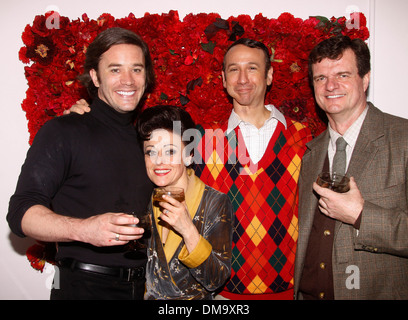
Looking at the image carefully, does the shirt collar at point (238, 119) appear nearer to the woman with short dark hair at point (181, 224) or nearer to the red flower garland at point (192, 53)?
the red flower garland at point (192, 53)

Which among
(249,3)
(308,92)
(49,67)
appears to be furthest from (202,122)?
(49,67)

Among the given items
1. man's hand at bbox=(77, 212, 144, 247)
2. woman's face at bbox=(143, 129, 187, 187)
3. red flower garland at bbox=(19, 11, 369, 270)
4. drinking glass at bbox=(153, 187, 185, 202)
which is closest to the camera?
man's hand at bbox=(77, 212, 144, 247)

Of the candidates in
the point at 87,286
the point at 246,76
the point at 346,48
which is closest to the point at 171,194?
the point at 87,286

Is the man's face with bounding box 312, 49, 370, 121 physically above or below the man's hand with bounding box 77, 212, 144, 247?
above

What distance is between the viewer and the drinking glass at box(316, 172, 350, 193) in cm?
180

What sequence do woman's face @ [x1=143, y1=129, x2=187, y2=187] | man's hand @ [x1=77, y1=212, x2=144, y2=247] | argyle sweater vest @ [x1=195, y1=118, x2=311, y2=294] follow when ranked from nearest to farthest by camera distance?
man's hand @ [x1=77, y1=212, x2=144, y2=247]
woman's face @ [x1=143, y1=129, x2=187, y2=187]
argyle sweater vest @ [x1=195, y1=118, x2=311, y2=294]

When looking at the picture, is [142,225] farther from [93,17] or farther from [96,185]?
[93,17]

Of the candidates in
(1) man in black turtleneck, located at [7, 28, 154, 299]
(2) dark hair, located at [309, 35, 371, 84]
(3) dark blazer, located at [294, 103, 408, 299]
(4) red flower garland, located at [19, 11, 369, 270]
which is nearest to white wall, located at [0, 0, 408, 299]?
(4) red flower garland, located at [19, 11, 369, 270]

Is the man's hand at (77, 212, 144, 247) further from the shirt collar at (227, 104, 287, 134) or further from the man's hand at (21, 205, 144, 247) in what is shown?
the shirt collar at (227, 104, 287, 134)

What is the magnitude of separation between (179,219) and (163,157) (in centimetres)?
45

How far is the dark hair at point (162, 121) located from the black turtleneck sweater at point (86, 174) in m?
0.16

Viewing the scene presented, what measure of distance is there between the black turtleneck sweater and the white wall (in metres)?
1.57

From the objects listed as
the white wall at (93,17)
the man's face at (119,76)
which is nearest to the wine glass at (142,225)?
the man's face at (119,76)

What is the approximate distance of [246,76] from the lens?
8.29ft
